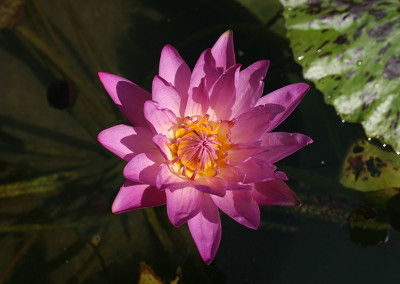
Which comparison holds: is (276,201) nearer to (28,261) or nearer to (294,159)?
(294,159)

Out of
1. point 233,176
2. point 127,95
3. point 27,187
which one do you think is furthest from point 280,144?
point 27,187

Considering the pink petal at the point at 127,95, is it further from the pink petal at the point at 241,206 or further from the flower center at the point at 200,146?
the pink petal at the point at 241,206

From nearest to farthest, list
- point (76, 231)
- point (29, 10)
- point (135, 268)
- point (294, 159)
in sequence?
1. point (135, 268)
2. point (76, 231)
3. point (294, 159)
4. point (29, 10)

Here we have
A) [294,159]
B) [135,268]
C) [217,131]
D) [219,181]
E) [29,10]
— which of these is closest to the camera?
[219,181]

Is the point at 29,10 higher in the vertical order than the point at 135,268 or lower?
higher

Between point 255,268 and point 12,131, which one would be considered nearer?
point 255,268

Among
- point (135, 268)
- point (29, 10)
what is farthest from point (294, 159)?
point (29, 10)

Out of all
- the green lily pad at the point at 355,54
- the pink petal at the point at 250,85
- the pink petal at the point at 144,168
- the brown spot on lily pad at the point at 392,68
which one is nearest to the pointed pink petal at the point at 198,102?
the pink petal at the point at 250,85
